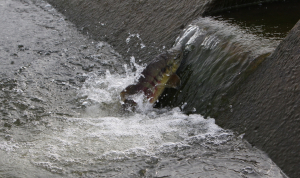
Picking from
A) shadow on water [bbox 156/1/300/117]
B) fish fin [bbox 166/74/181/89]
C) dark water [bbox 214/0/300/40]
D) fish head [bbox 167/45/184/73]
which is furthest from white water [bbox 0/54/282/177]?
dark water [bbox 214/0/300/40]

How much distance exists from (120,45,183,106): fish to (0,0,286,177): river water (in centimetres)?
14

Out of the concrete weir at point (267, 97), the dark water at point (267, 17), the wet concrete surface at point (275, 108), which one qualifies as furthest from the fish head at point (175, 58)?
the wet concrete surface at point (275, 108)

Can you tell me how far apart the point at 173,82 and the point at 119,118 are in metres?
0.86

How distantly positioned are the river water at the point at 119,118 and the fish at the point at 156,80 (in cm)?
14

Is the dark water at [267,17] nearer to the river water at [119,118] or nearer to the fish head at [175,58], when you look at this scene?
the river water at [119,118]

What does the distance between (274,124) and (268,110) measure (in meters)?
0.17

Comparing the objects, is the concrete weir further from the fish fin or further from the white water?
the fish fin

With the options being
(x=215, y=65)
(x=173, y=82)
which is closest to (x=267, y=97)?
(x=215, y=65)

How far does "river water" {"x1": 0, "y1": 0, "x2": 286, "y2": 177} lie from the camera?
3.25m

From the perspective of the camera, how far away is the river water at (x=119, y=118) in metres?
3.25

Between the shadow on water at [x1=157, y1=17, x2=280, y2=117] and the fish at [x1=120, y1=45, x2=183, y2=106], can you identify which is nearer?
the shadow on water at [x1=157, y1=17, x2=280, y2=117]

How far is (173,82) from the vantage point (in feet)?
14.8

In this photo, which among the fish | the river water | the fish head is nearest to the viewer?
the river water

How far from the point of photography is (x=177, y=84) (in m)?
4.50
